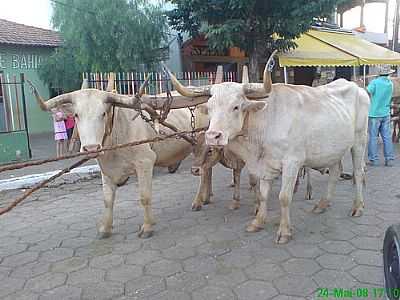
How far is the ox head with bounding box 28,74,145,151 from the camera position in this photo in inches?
125

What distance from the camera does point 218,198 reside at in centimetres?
534

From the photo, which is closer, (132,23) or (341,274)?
(341,274)

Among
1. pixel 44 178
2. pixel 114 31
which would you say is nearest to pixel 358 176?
pixel 44 178

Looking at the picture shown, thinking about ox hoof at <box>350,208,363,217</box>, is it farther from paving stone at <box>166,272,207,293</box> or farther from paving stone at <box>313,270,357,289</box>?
paving stone at <box>166,272,207,293</box>

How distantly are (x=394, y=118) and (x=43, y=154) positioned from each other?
8.03 metres

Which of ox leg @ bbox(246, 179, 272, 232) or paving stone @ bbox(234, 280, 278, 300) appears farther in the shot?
ox leg @ bbox(246, 179, 272, 232)

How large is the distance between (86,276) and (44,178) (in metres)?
3.72

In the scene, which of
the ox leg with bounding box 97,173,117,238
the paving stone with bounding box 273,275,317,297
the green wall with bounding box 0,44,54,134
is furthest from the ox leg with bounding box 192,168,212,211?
the green wall with bounding box 0,44,54,134

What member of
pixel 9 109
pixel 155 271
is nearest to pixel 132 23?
pixel 9 109

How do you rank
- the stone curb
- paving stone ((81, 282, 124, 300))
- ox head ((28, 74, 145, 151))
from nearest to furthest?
paving stone ((81, 282, 124, 300))
ox head ((28, 74, 145, 151))
the stone curb

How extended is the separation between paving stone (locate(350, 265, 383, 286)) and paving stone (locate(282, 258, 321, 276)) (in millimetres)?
291

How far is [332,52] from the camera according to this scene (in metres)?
11.3

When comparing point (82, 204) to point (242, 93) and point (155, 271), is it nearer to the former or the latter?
point (155, 271)

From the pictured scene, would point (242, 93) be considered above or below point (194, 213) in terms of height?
above
